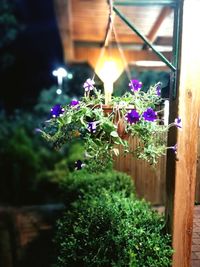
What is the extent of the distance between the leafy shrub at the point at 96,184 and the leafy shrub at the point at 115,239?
154cm

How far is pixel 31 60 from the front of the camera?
1652 centimetres

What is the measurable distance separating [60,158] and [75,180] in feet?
16.5

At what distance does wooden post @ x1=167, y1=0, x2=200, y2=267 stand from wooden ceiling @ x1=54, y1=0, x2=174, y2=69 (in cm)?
157

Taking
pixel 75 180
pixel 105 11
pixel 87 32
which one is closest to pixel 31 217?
pixel 75 180

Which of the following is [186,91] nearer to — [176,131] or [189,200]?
[176,131]

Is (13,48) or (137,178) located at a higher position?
(13,48)

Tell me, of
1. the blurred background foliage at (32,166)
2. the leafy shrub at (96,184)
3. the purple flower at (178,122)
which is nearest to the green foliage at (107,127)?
the purple flower at (178,122)

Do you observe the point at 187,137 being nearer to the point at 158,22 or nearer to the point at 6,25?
the point at 158,22

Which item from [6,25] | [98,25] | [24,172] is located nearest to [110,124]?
[98,25]

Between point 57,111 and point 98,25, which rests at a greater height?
point 98,25

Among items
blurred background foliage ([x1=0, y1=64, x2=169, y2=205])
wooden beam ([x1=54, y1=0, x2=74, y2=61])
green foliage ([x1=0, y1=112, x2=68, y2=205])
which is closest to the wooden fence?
wooden beam ([x1=54, y1=0, x2=74, y2=61])

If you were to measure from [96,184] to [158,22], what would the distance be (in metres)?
3.20

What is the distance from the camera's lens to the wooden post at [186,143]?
2.72m

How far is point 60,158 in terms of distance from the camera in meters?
10.6
